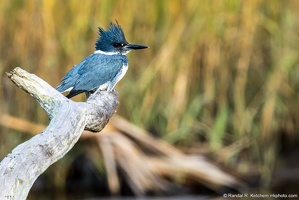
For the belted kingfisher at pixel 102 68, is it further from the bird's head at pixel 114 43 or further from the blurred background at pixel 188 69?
the blurred background at pixel 188 69

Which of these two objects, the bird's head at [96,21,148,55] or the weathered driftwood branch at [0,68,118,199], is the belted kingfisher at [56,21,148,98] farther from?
the weathered driftwood branch at [0,68,118,199]

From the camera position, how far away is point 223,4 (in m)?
8.45

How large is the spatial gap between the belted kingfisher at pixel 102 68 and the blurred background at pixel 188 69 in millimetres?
2522

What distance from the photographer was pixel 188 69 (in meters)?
8.42

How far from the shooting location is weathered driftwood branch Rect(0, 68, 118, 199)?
96.9 inches

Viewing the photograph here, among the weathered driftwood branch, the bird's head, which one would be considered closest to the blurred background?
the bird's head

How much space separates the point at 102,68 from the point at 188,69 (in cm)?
344

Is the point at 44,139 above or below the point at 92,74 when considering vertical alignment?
below

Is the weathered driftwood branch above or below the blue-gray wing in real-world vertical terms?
below

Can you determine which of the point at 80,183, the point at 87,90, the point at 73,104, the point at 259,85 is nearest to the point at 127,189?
the point at 80,183

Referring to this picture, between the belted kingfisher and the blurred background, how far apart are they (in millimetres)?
2522

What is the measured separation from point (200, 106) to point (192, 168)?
0.69 meters

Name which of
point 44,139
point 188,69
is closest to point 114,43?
point 44,139

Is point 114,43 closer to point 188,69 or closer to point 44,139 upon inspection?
point 44,139
